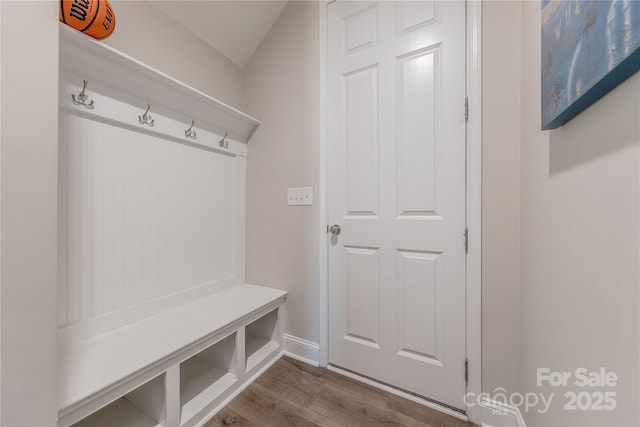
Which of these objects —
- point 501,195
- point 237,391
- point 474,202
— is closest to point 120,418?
point 237,391

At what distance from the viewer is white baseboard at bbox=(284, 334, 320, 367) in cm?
160

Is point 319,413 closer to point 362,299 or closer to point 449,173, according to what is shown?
point 362,299

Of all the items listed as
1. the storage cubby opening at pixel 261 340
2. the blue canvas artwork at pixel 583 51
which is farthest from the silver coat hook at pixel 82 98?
the blue canvas artwork at pixel 583 51

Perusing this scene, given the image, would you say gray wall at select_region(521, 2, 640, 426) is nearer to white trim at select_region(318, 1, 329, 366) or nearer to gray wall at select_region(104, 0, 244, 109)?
white trim at select_region(318, 1, 329, 366)

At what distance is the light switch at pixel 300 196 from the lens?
64.6 inches

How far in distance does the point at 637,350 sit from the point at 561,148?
59cm

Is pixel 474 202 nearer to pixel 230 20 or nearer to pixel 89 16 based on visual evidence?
pixel 89 16

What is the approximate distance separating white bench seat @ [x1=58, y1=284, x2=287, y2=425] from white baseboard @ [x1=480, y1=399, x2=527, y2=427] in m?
1.26

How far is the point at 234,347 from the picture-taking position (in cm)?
137

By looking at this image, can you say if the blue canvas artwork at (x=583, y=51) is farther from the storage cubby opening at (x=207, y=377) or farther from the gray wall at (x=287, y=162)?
the storage cubby opening at (x=207, y=377)

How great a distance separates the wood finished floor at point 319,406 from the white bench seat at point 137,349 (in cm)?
38

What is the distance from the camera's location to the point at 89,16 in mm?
950

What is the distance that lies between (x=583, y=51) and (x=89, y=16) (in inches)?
64.1

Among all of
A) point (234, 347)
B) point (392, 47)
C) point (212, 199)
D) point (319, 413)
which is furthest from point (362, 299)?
point (392, 47)
